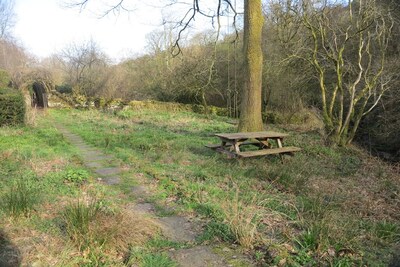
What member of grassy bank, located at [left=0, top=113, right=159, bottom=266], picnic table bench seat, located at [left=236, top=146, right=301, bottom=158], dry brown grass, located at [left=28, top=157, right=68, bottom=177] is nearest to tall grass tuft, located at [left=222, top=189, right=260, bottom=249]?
grassy bank, located at [left=0, top=113, right=159, bottom=266]

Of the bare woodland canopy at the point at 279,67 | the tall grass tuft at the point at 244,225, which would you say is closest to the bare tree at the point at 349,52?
the bare woodland canopy at the point at 279,67

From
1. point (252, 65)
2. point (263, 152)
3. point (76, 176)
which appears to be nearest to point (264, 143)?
point (263, 152)

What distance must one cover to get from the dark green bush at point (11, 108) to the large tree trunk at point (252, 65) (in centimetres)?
820

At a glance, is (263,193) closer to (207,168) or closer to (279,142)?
(207,168)

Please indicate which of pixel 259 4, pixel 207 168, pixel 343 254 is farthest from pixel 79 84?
pixel 343 254

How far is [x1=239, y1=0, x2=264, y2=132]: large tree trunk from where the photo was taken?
351 inches

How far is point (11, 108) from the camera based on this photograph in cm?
1143

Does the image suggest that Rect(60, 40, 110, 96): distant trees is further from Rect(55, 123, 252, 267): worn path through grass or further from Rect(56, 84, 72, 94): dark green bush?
Rect(55, 123, 252, 267): worn path through grass

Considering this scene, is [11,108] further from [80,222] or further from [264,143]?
[80,222]

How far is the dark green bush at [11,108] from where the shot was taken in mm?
11273

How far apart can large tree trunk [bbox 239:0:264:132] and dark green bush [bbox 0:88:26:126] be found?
8196mm

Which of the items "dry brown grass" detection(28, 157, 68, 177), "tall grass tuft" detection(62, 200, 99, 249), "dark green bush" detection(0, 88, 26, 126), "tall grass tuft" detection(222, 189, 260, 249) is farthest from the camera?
"dark green bush" detection(0, 88, 26, 126)

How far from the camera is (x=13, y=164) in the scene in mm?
6340

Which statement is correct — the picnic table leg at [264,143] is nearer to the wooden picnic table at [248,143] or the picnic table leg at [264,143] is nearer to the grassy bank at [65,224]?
→ the wooden picnic table at [248,143]
